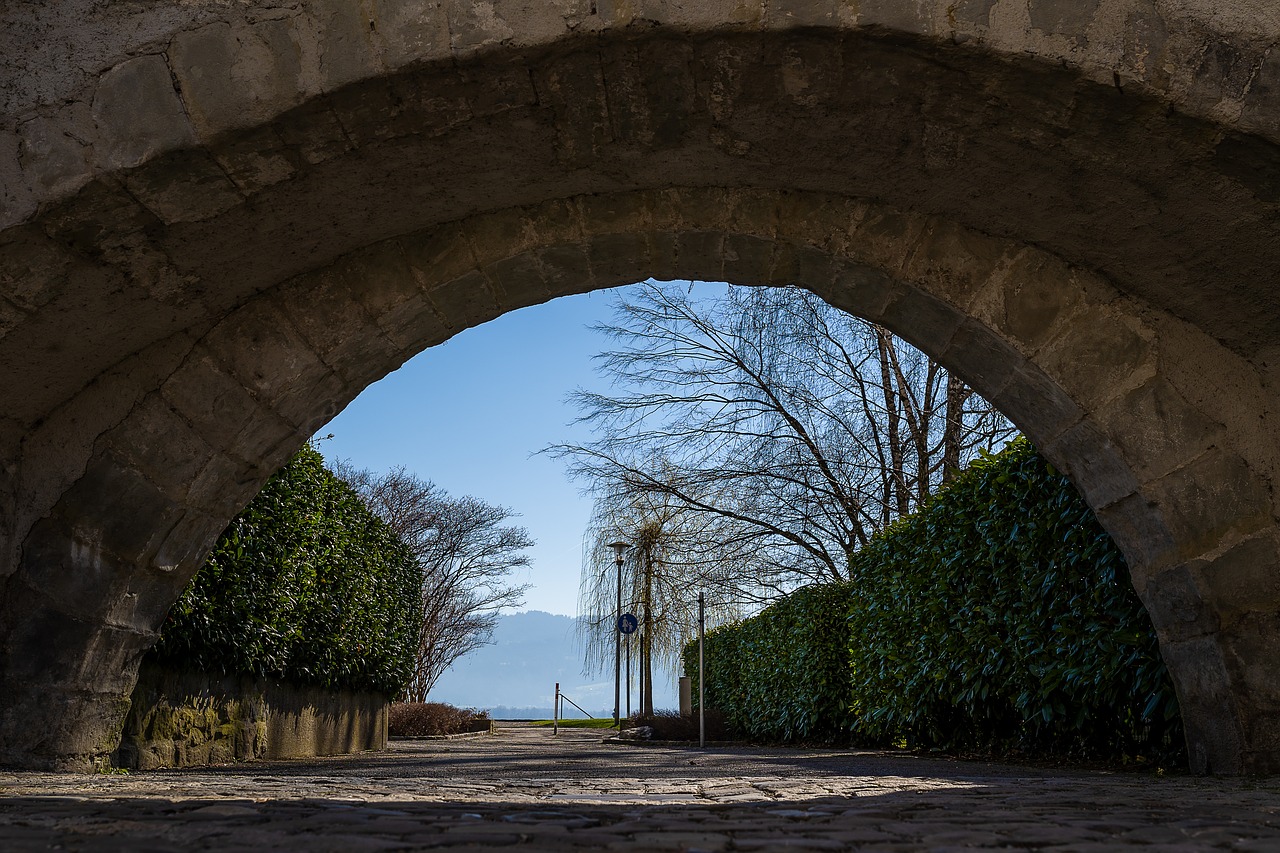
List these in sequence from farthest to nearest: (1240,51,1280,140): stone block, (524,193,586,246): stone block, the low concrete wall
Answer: the low concrete wall < (524,193,586,246): stone block < (1240,51,1280,140): stone block

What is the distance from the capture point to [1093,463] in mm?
3807

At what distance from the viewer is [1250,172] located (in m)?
2.93

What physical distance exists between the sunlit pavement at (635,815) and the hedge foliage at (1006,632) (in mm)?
923

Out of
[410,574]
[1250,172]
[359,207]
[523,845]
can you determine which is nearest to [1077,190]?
[1250,172]

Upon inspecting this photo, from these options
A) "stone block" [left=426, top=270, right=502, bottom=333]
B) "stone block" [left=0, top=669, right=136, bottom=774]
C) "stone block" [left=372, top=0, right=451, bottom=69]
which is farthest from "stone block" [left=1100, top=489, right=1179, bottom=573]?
"stone block" [left=0, top=669, right=136, bottom=774]

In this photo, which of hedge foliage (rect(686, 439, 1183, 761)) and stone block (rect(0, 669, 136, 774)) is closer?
stone block (rect(0, 669, 136, 774))

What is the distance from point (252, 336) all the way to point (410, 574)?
303 inches

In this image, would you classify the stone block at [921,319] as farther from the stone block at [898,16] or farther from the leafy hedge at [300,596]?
the leafy hedge at [300,596]

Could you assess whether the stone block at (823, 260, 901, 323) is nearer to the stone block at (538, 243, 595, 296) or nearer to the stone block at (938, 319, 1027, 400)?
the stone block at (938, 319, 1027, 400)

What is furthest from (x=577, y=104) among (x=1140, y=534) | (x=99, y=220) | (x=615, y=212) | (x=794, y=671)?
(x=794, y=671)

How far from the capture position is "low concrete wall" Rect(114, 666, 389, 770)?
501cm

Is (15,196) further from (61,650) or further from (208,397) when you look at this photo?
(61,650)

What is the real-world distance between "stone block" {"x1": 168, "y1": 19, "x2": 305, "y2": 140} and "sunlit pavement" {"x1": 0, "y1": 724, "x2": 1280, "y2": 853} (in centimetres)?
195

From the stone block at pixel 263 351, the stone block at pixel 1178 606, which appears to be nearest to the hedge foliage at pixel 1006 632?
the stone block at pixel 1178 606
